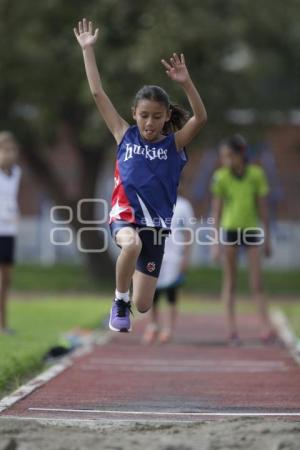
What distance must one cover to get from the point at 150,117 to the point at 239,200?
522 centimetres

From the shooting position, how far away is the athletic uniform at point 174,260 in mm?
14094

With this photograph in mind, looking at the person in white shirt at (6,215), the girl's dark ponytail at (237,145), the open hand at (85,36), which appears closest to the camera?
the open hand at (85,36)

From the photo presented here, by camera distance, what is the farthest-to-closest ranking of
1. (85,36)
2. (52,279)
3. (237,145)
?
(52,279)
(237,145)
(85,36)

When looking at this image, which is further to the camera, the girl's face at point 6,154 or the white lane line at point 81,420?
the girl's face at point 6,154

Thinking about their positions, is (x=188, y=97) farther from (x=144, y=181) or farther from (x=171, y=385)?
(x=171, y=385)

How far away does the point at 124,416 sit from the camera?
7473mm

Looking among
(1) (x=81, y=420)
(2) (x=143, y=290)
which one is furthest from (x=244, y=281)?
(1) (x=81, y=420)

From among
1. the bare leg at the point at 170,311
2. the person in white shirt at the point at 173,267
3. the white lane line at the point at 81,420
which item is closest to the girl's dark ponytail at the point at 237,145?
the person in white shirt at the point at 173,267

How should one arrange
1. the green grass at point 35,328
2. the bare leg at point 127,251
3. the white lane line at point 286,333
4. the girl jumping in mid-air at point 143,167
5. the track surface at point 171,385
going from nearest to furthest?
1. the track surface at point 171,385
2. the bare leg at point 127,251
3. the girl jumping in mid-air at point 143,167
4. the green grass at point 35,328
5. the white lane line at point 286,333

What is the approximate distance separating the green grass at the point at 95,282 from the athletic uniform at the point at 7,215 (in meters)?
14.7

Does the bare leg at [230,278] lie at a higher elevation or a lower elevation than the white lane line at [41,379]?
higher

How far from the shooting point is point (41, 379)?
9.59m

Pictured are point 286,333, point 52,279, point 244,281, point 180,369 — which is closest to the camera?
point 180,369

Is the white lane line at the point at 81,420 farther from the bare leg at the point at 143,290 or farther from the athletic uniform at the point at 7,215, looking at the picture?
the athletic uniform at the point at 7,215
